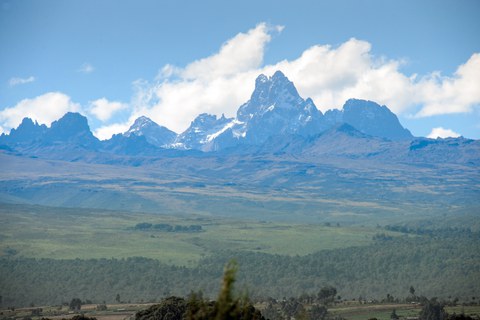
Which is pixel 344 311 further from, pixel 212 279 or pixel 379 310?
pixel 212 279

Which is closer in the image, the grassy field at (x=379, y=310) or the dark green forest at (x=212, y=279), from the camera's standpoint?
the grassy field at (x=379, y=310)

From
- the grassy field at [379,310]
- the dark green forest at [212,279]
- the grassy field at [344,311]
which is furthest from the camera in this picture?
the dark green forest at [212,279]

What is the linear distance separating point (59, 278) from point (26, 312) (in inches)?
1939

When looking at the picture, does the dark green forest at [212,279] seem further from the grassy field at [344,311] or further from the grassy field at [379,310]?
the grassy field at [379,310]

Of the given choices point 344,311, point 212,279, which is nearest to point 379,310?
point 344,311

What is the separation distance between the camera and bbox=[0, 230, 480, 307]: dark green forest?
522ft

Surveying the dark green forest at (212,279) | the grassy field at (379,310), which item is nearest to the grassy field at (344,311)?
the grassy field at (379,310)

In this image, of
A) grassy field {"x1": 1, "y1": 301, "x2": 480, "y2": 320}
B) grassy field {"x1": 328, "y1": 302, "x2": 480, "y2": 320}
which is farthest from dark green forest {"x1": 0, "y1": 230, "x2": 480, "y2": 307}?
grassy field {"x1": 328, "y1": 302, "x2": 480, "y2": 320}

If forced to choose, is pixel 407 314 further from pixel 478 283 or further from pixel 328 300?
pixel 478 283

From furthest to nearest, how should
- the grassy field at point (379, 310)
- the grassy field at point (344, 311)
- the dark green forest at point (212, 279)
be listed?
the dark green forest at point (212, 279)
the grassy field at point (379, 310)
the grassy field at point (344, 311)

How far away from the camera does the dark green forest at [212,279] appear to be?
522ft

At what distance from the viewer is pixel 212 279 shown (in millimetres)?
174250

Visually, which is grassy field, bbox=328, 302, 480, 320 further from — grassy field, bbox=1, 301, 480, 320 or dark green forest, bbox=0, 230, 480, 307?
dark green forest, bbox=0, 230, 480, 307

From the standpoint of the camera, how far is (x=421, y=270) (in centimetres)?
19150
